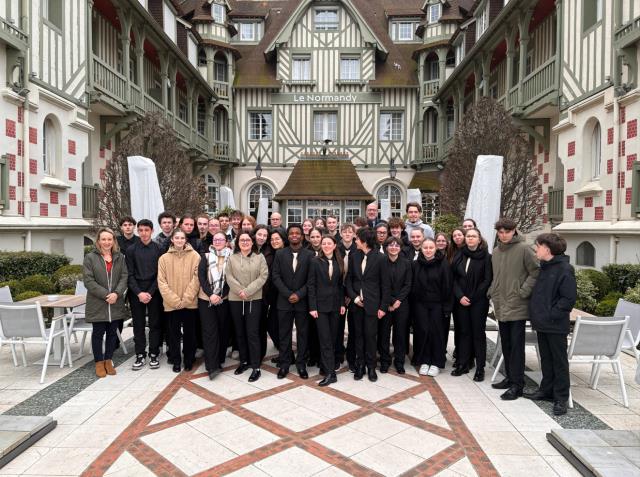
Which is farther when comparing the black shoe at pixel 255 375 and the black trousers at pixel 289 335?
the black trousers at pixel 289 335

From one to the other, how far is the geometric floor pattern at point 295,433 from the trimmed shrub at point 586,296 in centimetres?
420

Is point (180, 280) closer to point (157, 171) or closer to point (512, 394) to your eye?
point (512, 394)

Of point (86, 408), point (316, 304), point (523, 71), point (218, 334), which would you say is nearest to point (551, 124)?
point (523, 71)

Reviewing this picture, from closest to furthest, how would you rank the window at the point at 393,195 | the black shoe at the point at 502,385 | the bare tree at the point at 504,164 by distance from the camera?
the black shoe at the point at 502,385, the bare tree at the point at 504,164, the window at the point at 393,195

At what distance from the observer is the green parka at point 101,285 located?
15.8 feet

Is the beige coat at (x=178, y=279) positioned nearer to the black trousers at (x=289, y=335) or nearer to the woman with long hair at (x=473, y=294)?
the black trousers at (x=289, y=335)

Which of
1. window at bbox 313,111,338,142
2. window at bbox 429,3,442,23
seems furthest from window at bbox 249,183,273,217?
window at bbox 429,3,442,23

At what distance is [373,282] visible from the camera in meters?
4.91

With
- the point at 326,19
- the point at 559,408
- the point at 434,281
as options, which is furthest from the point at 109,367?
the point at 326,19

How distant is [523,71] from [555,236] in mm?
10122

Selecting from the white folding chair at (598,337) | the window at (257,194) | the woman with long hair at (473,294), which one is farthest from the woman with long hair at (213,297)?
the window at (257,194)

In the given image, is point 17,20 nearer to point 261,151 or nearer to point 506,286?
point 506,286

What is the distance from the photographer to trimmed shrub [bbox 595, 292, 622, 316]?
7012 millimetres

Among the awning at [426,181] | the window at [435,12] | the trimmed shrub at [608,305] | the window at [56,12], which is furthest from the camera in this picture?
the window at [435,12]
